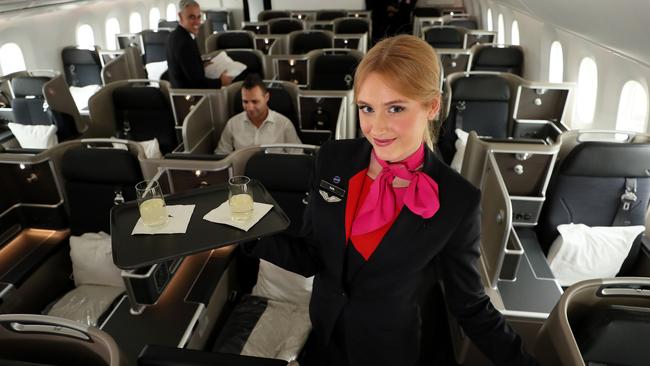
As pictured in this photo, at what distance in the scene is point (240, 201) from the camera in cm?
164

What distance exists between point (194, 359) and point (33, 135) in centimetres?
504

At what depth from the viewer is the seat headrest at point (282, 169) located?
9.89ft

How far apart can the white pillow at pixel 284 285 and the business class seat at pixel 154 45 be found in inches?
314

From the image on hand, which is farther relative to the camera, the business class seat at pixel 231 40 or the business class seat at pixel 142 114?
the business class seat at pixel 231 40

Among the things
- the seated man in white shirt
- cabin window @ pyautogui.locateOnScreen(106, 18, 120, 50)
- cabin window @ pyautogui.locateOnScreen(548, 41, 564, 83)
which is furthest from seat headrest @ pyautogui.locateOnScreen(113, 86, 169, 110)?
cabin window @ pyautogui.locateOnScreen(106, 18, 120, 50)

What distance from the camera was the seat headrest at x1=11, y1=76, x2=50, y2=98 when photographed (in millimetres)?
5672

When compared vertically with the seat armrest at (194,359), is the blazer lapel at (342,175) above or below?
above

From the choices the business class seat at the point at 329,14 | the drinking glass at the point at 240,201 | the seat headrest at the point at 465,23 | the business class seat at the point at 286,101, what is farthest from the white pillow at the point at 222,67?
the seat headrest at the point at 465,23

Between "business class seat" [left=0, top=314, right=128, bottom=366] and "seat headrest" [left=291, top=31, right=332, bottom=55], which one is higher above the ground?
"seat headrest" [left=291, top=31, right=332, bottom=55]

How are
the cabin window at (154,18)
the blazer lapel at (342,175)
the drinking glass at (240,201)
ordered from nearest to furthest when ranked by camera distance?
the blazer lapel at (342,175) → the drinking glass at (240,201) → the cabin window at (154,18)

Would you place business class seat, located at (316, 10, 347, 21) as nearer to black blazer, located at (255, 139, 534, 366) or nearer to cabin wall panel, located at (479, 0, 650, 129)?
cabin wall panel, located at (479, 0, 650, 129)

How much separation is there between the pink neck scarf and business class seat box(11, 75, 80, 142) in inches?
208

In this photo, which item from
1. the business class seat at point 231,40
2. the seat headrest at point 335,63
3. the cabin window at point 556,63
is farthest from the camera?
the business class seat at point 231,40

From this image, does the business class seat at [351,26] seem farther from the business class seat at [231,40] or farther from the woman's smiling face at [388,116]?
the woman's smiling face at [388,116]
